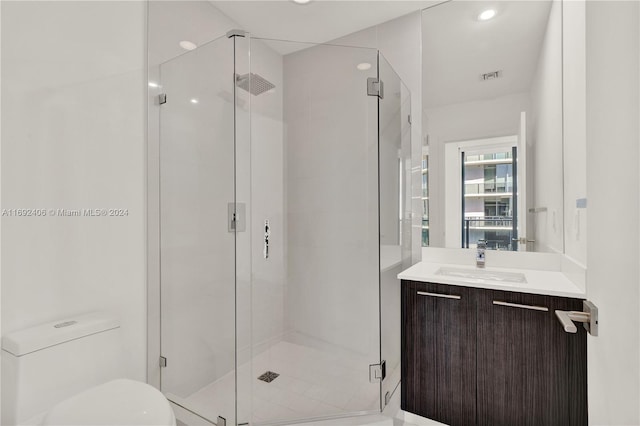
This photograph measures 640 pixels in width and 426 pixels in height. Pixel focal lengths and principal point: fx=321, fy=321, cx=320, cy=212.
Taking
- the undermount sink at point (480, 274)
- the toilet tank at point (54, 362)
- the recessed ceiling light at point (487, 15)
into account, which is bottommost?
the toilet tank at point (54, 362)

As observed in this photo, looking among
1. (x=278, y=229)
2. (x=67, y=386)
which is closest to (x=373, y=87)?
(x=278, y=229)

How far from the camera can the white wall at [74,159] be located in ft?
→ 4.66

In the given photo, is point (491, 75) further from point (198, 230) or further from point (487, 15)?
point (198, 230)

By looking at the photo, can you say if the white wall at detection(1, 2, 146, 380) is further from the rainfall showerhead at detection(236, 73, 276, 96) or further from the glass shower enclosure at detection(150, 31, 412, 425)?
the rainfall showerhead at detection(236, 73, 276, 96)

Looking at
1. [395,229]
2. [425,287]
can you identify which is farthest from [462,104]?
[425,287]

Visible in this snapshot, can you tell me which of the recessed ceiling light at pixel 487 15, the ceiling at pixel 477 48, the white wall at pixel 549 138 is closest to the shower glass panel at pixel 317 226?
the ceiling at pixel 477 48

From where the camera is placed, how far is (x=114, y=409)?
120cm

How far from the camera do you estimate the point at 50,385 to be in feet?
4.24

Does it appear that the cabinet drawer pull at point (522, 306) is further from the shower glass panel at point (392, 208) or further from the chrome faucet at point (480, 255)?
the shower glass panel at point (392, 208)

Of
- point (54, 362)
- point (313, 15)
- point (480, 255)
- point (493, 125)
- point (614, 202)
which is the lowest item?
point (54, 362)

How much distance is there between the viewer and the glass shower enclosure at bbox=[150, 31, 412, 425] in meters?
1.81

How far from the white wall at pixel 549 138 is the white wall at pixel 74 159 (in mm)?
2364

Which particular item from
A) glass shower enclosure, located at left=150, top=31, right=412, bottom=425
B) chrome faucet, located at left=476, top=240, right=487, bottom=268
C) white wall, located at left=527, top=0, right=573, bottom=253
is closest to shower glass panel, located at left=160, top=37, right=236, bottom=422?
glass shower enclosure, located at left=150, top=31, right=412, bottom=425

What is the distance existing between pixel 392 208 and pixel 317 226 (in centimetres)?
50
